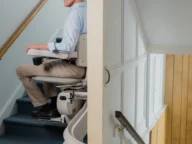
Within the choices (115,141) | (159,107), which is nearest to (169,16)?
(115,141)

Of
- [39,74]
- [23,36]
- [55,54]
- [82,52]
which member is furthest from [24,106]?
[82,52]

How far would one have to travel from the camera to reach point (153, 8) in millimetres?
2547

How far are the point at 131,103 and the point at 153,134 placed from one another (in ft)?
5.49

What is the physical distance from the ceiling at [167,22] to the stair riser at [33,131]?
141 centimetres

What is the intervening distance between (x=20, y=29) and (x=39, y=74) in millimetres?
904

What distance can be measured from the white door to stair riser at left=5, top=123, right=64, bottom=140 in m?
0.72

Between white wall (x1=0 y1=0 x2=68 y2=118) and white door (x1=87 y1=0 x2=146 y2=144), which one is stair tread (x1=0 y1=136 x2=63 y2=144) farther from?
white door (x1=87 y1=0 x2=146 y2=144)

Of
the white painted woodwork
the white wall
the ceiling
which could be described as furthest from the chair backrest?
the white wall

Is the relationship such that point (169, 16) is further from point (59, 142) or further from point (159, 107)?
point (159, 107)

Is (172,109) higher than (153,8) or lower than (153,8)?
lower

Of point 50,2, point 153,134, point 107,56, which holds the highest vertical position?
point 50,2

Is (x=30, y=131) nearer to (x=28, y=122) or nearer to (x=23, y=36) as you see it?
(x=28, y=122)

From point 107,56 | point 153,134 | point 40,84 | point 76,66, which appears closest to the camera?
point 107,56

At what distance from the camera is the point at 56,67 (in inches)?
101
